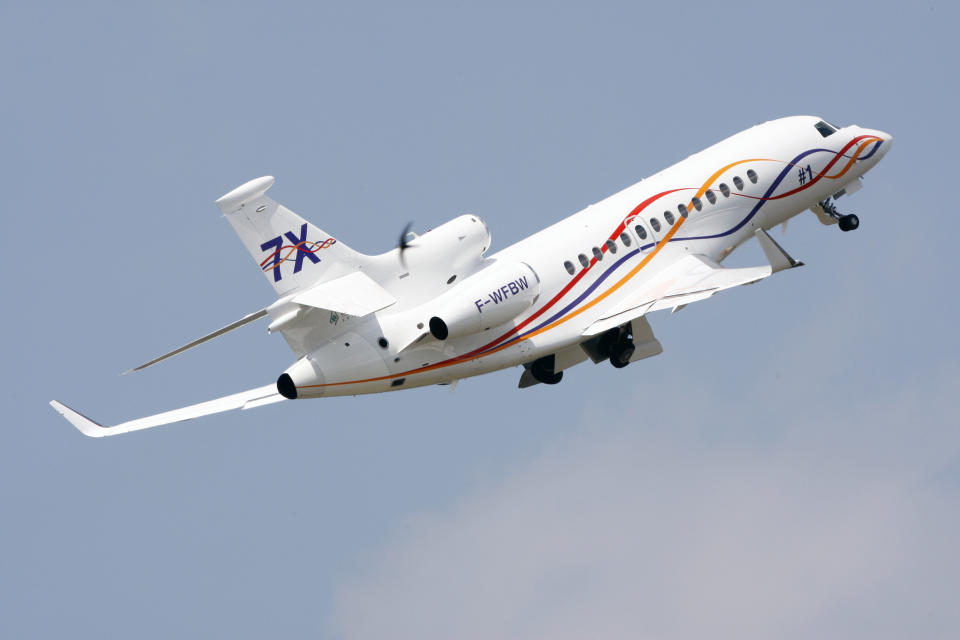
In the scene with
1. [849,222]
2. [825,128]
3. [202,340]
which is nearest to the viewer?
[202,340]

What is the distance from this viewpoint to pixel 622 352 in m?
46.0

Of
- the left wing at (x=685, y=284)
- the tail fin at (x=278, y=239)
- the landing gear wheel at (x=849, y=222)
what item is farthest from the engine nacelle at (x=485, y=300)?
the landing gear wheel at (x=849, y=222)

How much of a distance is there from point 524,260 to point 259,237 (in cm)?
685

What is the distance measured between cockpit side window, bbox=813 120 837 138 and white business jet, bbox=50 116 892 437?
0.15 ft

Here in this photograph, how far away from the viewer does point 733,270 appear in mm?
44906

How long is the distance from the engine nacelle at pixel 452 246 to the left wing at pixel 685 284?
3.44 metres

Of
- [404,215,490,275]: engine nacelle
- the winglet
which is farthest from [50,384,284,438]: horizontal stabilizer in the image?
[404,215,490,275]: engine nacelle

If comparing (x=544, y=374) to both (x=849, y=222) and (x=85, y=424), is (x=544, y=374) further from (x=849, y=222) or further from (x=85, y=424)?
(x=85, y=424)

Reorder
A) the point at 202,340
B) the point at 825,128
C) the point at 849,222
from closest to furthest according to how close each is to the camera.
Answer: the point at 202,340
the point at 825,128
the point at 849,222

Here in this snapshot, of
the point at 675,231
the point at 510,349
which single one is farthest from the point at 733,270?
the point at 510,349

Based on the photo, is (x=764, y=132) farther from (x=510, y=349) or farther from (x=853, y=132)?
(x=510, y=349)

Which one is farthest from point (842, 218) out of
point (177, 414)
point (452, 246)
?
point (177, 414)

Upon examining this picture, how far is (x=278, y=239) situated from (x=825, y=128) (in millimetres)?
17523

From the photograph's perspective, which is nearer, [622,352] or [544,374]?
[622,352]
